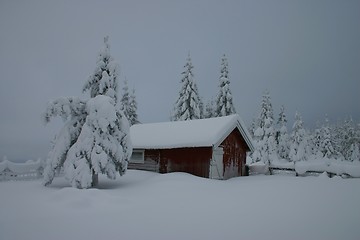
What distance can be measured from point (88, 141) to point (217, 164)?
10.8 m

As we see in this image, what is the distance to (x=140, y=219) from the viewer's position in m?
9.45

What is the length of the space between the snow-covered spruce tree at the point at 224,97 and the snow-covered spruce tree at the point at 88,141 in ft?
84.2

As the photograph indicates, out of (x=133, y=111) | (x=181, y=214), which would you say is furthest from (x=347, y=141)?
(x=181, y=214)

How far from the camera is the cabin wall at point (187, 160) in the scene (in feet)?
73.8

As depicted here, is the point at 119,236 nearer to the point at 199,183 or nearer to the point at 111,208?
the point at 111,208

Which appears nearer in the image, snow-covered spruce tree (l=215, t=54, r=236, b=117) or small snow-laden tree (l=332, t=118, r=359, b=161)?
snow-covered spruce tree (l=215, t=54, r=236, b=117)

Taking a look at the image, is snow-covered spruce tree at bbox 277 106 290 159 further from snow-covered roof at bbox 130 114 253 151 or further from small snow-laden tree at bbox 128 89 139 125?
snow-covered roof at bbox 130 114 253 151

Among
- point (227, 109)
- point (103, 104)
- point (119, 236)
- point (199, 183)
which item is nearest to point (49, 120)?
point (103, 104)

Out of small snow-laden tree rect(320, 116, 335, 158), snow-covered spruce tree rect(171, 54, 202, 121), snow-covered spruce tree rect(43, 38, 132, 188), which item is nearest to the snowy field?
snow-covered spruce tree rect(43, 38, 132, 188)

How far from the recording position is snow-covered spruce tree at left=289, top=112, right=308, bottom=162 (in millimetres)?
55750

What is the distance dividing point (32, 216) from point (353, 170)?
23802 millimetres

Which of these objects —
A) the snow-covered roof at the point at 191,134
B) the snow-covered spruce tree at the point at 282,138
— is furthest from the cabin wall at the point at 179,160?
the snow-covered spruce tree at the point at 282,138

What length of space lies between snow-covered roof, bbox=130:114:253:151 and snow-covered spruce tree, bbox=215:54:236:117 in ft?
46.1

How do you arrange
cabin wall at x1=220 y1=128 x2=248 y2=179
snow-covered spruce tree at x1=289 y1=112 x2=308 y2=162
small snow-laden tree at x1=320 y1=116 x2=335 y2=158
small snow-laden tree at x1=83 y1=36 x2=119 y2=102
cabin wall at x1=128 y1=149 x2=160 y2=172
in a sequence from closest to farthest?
1. small snow-laden tree at x1=83 y1=36 x2=119 y2=102
2. cabin wall at x1=220 y1=128 x2=248 y2=179
3. cabin wall at x1=128 y1=149 x2=160 y2=172
4. snow-covered spruce tree at x1=289 y1=112 x2=308 y2=162
5. small snow-laden tree at x1=320 y1=116 x2=335 y2=158
